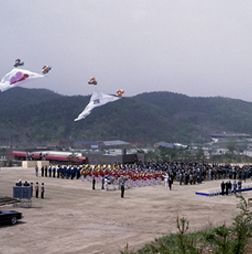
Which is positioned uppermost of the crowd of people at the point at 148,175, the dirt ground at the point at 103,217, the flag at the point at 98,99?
the flag at the point at 98,99

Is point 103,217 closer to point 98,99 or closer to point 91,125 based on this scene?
point 98,99

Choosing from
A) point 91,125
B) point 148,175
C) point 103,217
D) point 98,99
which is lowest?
point 103,217

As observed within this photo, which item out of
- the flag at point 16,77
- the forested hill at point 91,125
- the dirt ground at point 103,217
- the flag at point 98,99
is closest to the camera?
the dirt ground at point 103,217

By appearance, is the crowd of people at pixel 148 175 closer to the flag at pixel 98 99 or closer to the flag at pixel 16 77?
the flag at pixel 98 99

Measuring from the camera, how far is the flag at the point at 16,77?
29.0 metres

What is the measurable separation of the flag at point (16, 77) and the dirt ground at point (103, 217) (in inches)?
337

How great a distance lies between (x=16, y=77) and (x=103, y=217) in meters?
16.2

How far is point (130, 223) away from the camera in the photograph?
1714 cm

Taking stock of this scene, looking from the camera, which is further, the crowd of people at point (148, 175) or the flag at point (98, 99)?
the flag at point (98, 99)

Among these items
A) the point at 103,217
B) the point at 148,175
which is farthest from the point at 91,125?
the point at 103,217

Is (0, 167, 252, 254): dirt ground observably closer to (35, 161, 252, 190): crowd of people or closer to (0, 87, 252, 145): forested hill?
(35, 161, 252, 190): crowd of people

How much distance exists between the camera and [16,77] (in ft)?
97.2

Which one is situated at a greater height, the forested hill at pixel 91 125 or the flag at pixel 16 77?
the forested hill at pixel 91 125

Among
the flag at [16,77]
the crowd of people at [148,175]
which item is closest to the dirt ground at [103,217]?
the crowd of people at [148,175]
